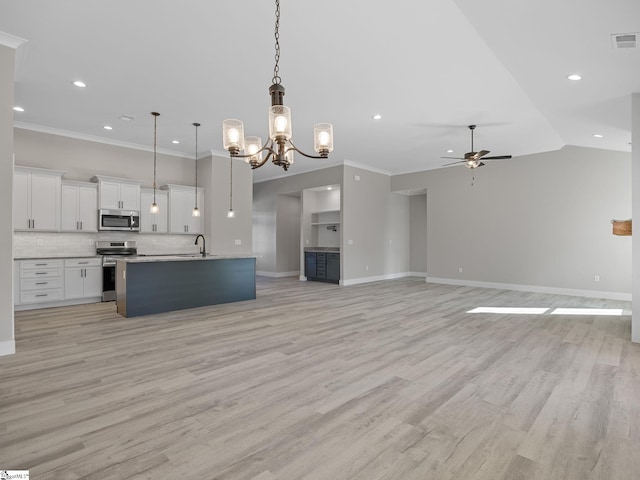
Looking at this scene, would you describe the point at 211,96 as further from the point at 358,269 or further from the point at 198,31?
the point at 358,269

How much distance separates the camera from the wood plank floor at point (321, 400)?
1758mm

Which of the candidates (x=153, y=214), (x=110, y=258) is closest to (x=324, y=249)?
(x=153, y=214)

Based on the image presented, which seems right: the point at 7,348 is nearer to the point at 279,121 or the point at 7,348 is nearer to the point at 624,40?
the point at 279,121

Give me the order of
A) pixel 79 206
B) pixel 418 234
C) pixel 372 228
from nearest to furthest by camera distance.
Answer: pixel 79 206 < pixel 372 228 < pixel 418 234

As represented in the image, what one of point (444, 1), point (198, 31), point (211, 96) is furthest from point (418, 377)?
point (211, 96)

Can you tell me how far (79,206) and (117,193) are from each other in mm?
680

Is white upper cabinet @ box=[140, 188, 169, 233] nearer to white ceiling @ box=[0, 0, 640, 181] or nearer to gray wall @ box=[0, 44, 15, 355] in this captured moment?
white ceiling @ box=[0, 0, 640, 181]

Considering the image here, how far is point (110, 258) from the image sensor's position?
629 cm

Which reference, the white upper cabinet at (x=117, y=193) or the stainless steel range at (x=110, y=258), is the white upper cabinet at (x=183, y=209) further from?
the stainless steel range at (x=110, y=258)

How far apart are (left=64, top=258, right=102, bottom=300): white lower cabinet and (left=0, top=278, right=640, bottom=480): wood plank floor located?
1392mm

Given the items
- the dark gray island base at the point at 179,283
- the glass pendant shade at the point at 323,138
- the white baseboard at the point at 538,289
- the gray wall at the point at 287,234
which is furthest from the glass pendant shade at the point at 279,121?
the gray wall at the point at 287,234

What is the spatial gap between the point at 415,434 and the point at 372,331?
7.34 ft

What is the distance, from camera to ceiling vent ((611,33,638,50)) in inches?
114

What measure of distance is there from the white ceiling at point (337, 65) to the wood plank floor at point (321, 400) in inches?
120
